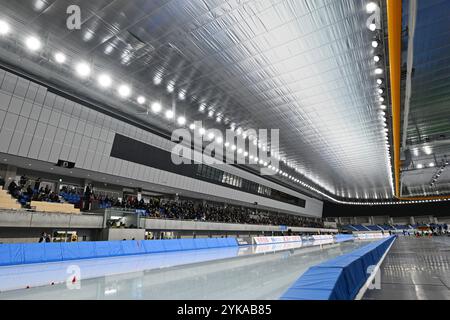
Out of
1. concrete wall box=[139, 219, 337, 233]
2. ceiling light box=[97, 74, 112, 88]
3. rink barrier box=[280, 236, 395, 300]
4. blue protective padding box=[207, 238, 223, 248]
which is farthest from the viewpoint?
concrete wall box=[139, 219, 337, 233]

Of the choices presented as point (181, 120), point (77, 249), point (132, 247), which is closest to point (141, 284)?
point (77, 249)

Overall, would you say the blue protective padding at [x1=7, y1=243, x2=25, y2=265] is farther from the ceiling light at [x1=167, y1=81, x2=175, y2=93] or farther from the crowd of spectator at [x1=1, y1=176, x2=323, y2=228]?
the ceiling light at [x1=167, y1=81, x2=175, y2=93]

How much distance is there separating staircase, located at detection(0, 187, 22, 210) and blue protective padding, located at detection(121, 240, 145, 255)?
7.09 meters

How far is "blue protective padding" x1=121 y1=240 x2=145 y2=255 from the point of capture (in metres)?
15.1

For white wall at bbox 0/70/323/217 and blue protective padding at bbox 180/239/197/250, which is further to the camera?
blue protective padding at bbox 180/239/197/250

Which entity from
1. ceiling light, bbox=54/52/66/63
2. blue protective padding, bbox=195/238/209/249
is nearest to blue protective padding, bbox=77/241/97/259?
blue protective padding, bbox=195/238/209/249

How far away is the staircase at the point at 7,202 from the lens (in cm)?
1588

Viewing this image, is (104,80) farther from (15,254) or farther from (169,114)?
(15,254)

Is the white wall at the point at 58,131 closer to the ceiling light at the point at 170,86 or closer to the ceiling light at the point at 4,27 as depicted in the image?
the ceiling light at the point at 4,27
